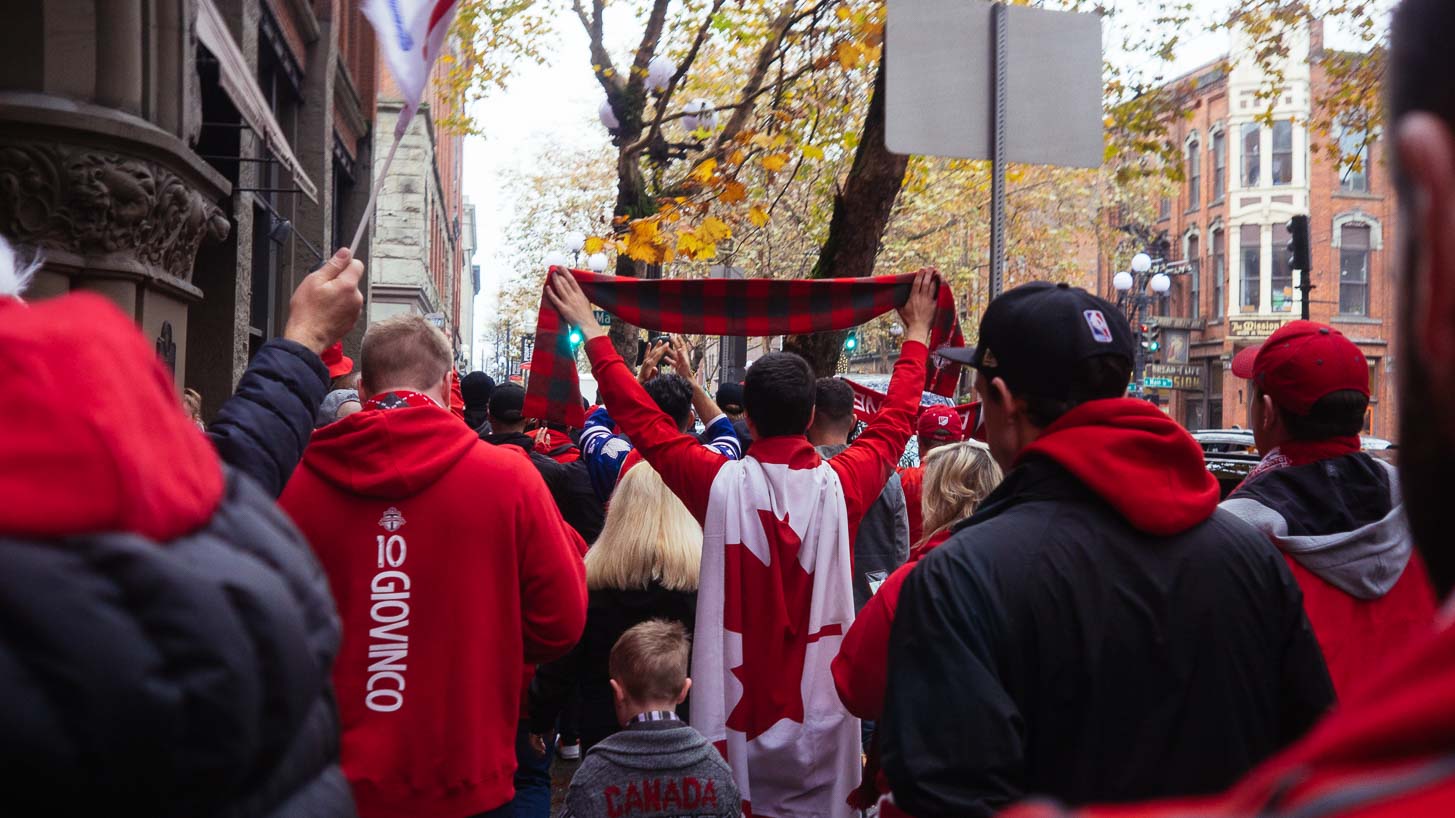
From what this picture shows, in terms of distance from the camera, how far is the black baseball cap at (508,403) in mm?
7480

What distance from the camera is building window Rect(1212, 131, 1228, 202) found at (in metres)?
48.0

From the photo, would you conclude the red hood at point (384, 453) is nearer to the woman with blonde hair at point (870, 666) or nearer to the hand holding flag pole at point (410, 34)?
the hand holding flag pole at point (410, 34)

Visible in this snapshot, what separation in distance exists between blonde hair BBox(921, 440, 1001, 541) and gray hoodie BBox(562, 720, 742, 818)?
3.73 feet

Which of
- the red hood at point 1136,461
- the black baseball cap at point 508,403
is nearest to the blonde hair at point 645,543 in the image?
the red hood at point 1136,461

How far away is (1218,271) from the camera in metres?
49.2

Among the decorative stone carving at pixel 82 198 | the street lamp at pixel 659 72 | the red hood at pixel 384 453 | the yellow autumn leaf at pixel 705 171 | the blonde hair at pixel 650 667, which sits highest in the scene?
the street lamp at pixel 659 72

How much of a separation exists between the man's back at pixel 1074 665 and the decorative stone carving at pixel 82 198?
17.6 feet

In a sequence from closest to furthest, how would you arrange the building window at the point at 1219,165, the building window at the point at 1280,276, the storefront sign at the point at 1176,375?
the building window at the point at 1280,276, the building window at the point at 1219,165, the storefront sign at the point at 1176,375

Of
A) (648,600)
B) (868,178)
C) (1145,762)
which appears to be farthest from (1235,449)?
(1145,762)

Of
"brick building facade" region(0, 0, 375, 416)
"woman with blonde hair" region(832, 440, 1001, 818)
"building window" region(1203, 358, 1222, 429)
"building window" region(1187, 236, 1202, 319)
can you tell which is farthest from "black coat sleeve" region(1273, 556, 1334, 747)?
"building window" region(1187, 236, 1202, 319)

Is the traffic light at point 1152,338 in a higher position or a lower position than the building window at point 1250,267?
lower

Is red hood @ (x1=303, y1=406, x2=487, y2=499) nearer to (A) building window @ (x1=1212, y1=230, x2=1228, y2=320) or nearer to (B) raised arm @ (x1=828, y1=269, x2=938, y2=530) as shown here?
(B) raised arm @ (x1=828, y1=269, x2=938, y2=530)

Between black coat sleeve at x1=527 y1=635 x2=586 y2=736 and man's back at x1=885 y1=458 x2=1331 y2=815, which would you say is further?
black coat sleeve at x1=527 y1=635 x2=586 y2=736

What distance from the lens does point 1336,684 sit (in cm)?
338
